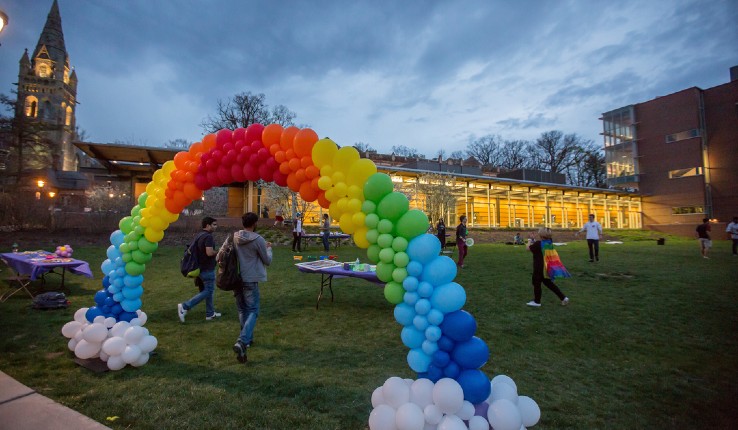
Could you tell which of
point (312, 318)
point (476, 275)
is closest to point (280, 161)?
point (312, 318)

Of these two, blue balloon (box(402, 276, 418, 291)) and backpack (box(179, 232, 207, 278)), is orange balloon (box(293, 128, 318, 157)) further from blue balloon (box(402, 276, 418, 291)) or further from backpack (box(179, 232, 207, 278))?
backpack (box(179, 232, 207, 278))

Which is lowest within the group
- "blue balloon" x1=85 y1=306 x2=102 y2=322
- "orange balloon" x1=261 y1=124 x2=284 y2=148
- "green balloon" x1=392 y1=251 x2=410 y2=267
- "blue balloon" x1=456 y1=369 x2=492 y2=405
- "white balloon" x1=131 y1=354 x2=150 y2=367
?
"white balloon" x1=131 y1=354 x2=150 y2=367

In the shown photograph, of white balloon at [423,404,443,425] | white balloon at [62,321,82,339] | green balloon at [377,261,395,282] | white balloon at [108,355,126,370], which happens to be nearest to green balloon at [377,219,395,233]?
green balloon at [377,261,395,282]

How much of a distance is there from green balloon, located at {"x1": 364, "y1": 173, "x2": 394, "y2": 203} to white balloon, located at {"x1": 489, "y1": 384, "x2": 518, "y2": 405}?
1.95m

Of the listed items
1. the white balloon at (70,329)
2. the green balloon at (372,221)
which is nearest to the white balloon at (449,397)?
the green balloon at (372,221)

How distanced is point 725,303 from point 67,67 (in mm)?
115204

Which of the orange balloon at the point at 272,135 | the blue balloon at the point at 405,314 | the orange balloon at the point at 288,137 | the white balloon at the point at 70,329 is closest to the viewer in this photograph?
the blue balloon at the point at 405,314

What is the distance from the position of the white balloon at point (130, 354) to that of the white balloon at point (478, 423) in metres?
4.20

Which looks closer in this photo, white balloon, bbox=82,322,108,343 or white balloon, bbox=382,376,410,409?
white balloon, bbox=382,376,410,409

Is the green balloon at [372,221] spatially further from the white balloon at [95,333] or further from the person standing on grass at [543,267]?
the person standing on grass at [543,267]

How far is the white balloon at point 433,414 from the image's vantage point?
2.66 meters

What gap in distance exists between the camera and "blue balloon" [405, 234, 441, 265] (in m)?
2.93

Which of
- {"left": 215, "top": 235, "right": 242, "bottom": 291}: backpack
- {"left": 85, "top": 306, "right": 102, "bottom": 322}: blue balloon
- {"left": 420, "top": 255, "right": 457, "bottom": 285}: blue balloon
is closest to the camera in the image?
{"left": 420, "top": 255, "right": 457, "bottom": 285}: blue balloon

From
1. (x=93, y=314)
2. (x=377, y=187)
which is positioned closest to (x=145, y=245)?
(x=93, y=314)
